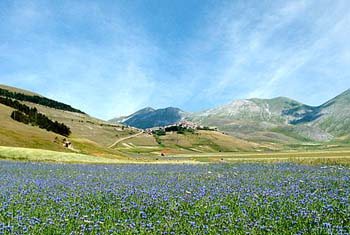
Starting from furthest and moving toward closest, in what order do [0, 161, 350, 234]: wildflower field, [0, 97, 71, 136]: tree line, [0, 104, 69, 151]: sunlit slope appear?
1. [0, 97, 71, 136]: tree line
2. [0, 104, 69, 151]: sunlit slope
3. [0, 161, 350, 234]: wildflower field

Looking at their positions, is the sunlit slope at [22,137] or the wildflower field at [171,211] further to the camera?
the sunlit slope at [22,137]

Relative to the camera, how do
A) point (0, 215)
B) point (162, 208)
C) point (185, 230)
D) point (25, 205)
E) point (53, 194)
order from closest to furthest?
1. point (185, 230)
2. point (0, 215)
3. point (162, 208)
4. point (25, 205)
5. point (53, 194)

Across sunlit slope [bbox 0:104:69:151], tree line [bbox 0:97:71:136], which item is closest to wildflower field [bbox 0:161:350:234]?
sunlit slope [bbox 0:104:69:151]

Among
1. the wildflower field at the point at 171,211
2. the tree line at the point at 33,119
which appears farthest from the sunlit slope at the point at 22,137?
the wildflower field at the point at 171,211

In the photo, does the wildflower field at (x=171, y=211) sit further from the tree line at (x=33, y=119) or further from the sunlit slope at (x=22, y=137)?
the tree line at (x=33, y=119)

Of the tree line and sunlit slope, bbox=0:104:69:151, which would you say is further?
the tree line

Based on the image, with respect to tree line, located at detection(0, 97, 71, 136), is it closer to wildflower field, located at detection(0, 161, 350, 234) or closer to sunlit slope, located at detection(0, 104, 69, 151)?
sunlit slope, located at detection(0, 104, 69, 151)

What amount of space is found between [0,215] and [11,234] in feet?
9.36

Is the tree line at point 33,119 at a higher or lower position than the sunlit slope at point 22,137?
higher

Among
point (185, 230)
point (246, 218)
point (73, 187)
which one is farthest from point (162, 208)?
point (73, 187)

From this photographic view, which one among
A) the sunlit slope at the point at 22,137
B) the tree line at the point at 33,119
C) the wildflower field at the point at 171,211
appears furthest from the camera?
the tree line at the point at 33,119

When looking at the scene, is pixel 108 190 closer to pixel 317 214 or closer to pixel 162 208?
pixel 162 208

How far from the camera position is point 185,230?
9.28 meters

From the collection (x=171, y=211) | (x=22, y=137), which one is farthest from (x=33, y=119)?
(x=171, y=211)
